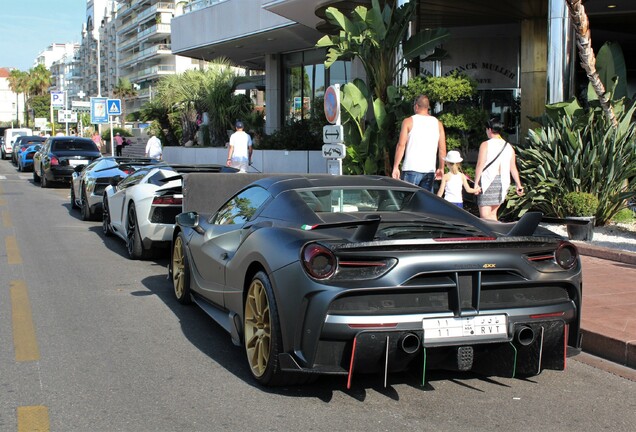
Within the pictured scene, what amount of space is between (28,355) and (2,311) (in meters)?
1.64

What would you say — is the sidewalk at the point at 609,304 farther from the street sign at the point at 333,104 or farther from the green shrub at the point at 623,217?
the street sign at the point at 333,104

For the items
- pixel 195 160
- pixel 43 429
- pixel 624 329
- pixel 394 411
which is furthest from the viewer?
pixel 195 160

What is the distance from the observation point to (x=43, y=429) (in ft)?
13.1

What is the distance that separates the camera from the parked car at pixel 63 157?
22.8m

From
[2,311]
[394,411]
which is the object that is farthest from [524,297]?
[2,311]

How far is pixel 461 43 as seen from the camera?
22984 millimetres

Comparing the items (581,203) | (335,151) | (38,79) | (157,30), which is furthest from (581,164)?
(38,79)

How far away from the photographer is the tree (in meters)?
14.2

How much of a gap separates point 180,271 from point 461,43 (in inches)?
712

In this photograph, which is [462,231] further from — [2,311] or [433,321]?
[2,311]

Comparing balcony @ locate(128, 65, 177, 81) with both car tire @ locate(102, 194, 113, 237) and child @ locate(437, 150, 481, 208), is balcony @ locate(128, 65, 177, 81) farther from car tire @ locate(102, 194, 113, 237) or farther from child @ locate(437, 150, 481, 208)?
child @ locate(437, 150, 481, 208)

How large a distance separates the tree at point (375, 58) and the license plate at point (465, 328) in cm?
998

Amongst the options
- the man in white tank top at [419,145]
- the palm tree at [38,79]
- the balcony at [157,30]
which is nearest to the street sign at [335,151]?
the man in white tank top at [419,145]

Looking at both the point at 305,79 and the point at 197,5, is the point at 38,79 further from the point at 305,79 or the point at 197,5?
the point at 305,79
